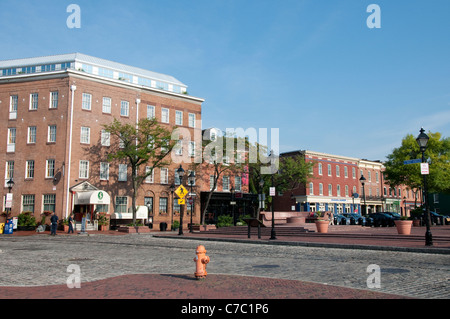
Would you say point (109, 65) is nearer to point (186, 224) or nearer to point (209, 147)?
point (209, 147)

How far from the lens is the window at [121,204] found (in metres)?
43.4

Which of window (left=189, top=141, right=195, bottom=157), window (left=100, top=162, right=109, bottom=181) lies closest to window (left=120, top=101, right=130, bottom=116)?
window (left=100, top=162, right=109, bottom=181)

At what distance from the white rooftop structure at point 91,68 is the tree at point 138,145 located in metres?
12.8

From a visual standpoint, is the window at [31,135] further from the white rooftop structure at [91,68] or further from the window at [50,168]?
the white rooftop structure at [91,68]

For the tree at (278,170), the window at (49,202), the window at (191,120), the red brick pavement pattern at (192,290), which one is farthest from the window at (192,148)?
the red brick pavement pattern at (192,290)

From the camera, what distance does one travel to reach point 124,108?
4538 cm

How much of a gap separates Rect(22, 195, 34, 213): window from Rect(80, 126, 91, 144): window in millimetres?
7347

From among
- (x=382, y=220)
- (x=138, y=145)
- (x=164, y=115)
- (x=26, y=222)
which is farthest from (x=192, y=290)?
(x=164, y=115)

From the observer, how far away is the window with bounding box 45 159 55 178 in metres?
40.6

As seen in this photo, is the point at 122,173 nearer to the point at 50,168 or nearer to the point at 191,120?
the point at 50,168

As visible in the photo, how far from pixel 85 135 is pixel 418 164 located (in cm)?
3924

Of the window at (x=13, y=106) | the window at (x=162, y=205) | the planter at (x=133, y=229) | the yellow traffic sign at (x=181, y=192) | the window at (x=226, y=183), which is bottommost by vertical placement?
the planter at (x=133, y=229)

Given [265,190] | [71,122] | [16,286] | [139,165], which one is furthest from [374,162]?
[16,286]

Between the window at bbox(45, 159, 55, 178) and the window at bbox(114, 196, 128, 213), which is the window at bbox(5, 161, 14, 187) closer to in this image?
the window at bbox(45, 159, 55, 178)
